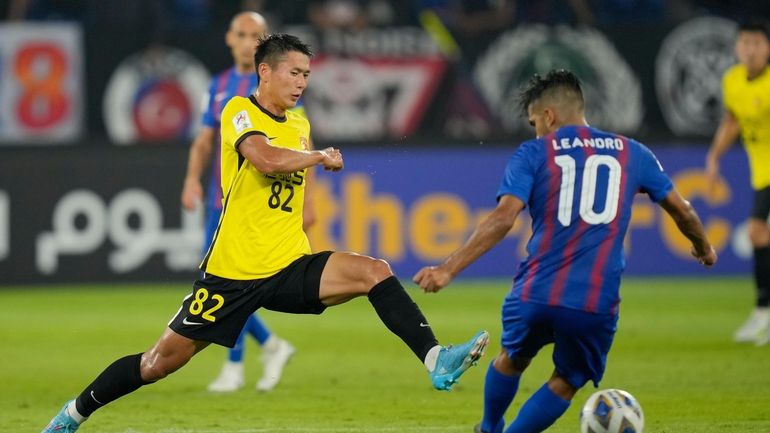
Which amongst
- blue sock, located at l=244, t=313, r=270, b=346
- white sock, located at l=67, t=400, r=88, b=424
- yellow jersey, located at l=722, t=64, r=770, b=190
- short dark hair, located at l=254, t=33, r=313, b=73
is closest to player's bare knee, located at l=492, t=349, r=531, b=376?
short dark hair, located at l=254, t=33, r=313, b=73

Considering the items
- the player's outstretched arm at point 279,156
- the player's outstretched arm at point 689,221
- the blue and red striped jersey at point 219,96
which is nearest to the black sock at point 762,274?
the blue and red striped jersey at point 219,96

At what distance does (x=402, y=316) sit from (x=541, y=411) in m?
0.79

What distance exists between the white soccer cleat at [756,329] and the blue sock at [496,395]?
512 centimetres

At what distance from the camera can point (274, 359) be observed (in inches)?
368

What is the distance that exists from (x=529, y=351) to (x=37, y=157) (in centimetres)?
1030

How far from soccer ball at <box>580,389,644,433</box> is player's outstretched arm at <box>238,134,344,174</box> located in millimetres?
1602

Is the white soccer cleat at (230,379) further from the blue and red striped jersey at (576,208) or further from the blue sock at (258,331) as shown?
the blue and red striped jersey at (576,208)

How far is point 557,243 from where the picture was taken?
6.16 meters

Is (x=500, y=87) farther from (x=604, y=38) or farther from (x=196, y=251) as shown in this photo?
(x=196, y=251)

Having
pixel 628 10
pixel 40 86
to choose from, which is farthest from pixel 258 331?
pixel 628 10

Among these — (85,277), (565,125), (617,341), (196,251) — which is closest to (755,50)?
(617,341)

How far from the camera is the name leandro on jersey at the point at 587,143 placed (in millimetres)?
6160

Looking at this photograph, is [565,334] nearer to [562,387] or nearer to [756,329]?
[562,387]

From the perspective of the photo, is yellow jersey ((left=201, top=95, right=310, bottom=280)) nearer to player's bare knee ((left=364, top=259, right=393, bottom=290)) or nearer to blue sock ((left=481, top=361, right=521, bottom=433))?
player's bare knee ((left=364, top=259, right=393, bottom=290))
